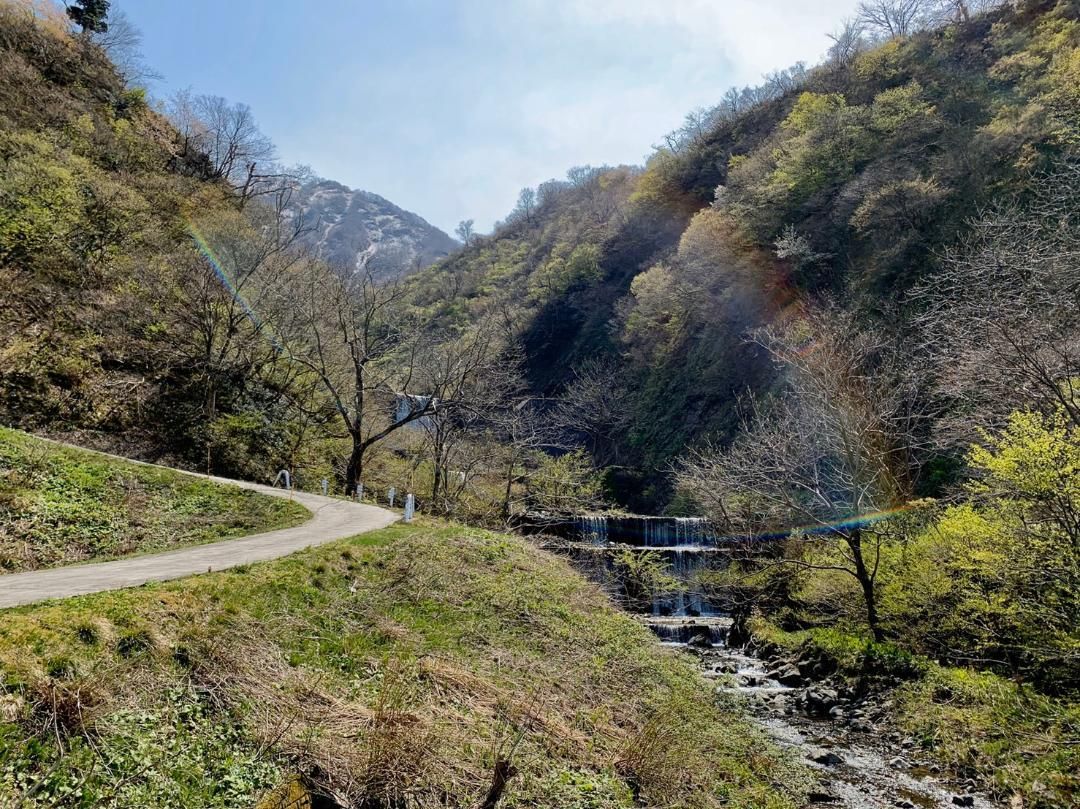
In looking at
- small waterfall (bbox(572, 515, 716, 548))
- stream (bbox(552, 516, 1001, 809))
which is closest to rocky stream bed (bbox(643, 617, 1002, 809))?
stream (bbox(552, 516, 1001, 809))

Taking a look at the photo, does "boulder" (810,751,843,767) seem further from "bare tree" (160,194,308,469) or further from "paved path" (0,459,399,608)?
"bare tree" (160,194,308,469)

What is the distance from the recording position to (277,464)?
22.3 meters

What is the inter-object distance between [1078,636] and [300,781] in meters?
11.0

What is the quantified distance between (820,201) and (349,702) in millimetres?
37825

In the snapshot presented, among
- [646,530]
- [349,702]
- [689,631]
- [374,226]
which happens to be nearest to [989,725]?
[689,631]

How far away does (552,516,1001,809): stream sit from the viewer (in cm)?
886

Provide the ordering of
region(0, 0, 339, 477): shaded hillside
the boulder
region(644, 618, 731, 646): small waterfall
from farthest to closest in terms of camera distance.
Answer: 1. region(644, 618, 731, 646): small waterfall
2. region(0, 0, 339, 477): shaded hillside
3. the boulder

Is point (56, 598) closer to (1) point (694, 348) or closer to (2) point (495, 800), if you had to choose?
(2) point (495, 800)

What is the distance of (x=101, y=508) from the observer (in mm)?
11180

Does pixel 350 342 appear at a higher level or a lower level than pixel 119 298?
lower

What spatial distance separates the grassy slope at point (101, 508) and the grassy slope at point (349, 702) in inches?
150

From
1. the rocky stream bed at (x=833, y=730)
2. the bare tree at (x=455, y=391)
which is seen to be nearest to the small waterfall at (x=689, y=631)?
the rocky stream bed at (x=833, y=730)

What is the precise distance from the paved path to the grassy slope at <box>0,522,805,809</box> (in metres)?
0.74

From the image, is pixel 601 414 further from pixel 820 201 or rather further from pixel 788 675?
pixel 788 675
